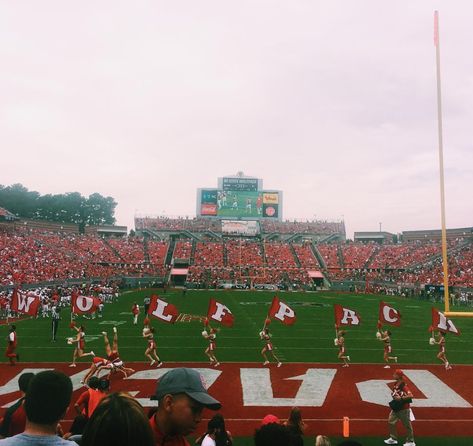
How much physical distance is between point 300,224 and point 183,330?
66.5 metres

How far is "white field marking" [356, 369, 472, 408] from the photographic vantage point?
38.6 ft

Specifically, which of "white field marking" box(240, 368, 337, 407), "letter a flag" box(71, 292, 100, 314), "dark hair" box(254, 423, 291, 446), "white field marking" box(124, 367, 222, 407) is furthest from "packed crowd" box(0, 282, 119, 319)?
"dark hair" box(254, 423, 291, 446)

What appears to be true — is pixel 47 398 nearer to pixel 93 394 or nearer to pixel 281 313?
pixel 93 394

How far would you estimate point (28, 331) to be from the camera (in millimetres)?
23297

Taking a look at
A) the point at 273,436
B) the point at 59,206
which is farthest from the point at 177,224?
the point at 273,436

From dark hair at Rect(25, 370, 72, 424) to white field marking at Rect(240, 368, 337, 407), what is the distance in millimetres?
8990

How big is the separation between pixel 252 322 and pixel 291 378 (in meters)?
12.7

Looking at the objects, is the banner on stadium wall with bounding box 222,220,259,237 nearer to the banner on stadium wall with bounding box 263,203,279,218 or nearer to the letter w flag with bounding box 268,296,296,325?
the banner on stadium wall with bounding box 263,203,279,218

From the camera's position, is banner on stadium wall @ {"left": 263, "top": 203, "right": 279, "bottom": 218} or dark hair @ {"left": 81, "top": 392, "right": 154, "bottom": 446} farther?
banner on stadium wall @ {"left": 263, "top": 203, "right": 279, "bottom": 218}

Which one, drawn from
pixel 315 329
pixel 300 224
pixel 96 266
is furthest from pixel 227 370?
pixel 300 224

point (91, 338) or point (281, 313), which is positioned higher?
point (281, 313)

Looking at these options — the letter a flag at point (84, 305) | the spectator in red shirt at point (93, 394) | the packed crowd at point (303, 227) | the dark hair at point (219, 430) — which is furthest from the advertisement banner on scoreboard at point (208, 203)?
the dark hair at point (219, 430)

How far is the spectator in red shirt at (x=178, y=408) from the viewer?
2.81 metres

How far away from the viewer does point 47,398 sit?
301cm
